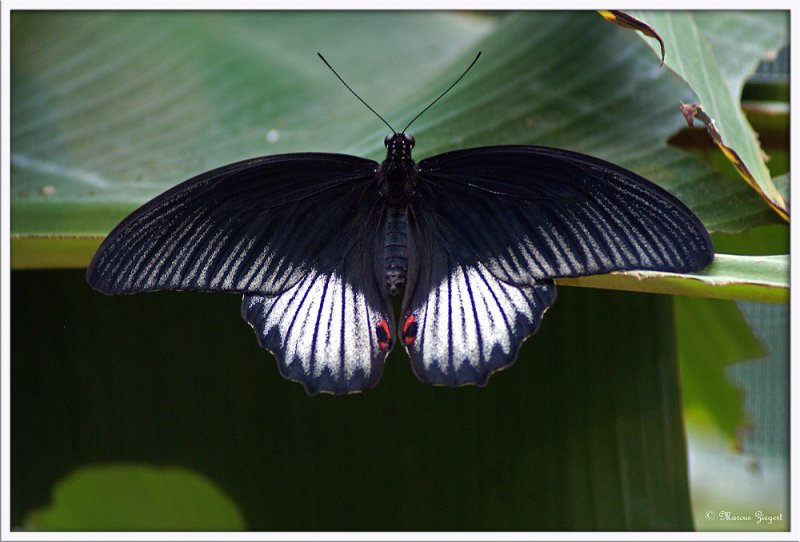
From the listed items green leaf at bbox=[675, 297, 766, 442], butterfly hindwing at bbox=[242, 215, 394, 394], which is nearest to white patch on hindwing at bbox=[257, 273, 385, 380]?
butterfly hindwing at bbox=[242, 215, 394, 394]

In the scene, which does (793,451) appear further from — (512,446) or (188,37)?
(188,37)

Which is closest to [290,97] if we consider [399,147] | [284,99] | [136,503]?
[284,99]

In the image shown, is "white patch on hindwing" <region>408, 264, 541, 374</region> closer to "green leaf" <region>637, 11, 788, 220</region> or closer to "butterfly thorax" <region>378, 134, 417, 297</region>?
"butterfly thorax" <region>378, 134, 417, 297</region>

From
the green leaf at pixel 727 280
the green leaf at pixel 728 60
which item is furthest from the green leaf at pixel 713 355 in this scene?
the green leaf at pixel 727 280

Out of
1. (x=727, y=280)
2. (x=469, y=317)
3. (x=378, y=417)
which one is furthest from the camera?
(x=378, y=417)

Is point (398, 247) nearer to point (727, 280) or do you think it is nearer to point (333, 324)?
point (333, 324)
